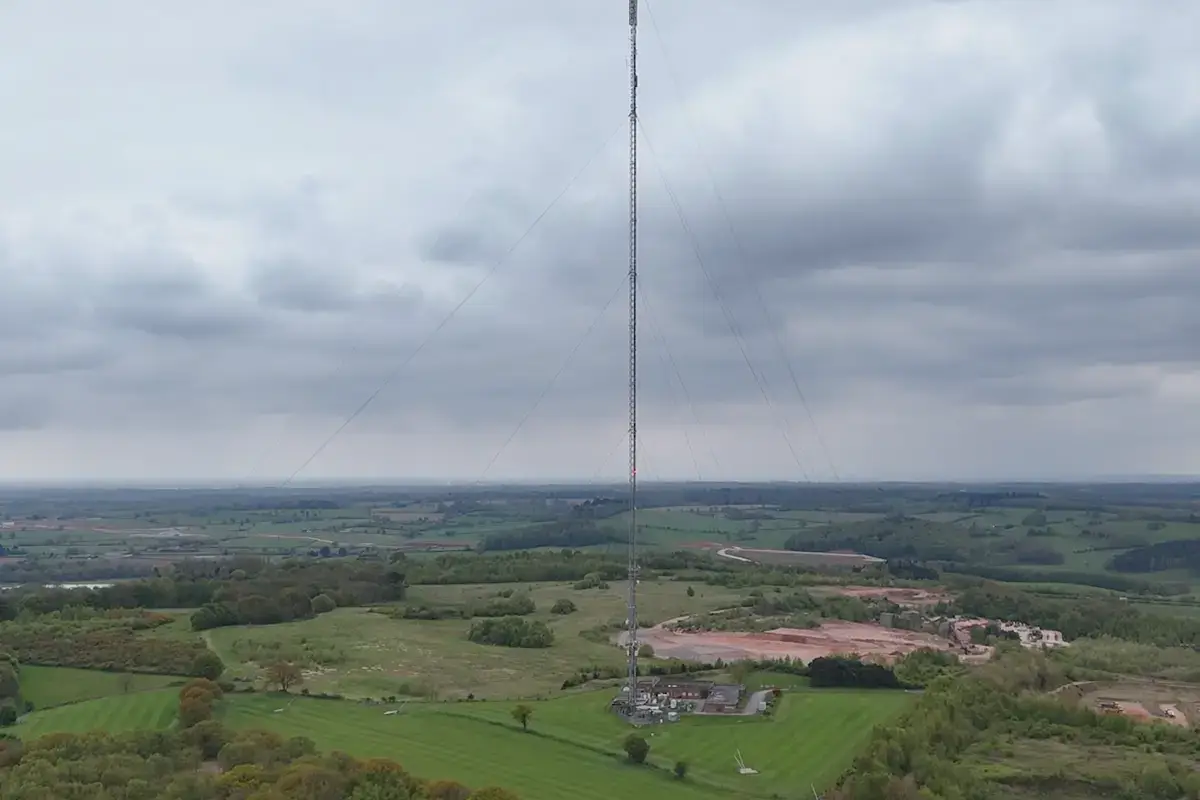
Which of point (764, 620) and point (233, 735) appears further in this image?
point (764, 620)

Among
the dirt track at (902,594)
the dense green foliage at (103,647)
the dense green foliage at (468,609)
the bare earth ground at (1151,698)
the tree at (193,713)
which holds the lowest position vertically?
the dirt track at (902,594)

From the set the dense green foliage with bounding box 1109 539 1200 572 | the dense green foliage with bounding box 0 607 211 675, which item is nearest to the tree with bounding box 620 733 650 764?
the dense green foliage with bounding box 0 607 211 675

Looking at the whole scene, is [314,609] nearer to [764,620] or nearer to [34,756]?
[764,620]

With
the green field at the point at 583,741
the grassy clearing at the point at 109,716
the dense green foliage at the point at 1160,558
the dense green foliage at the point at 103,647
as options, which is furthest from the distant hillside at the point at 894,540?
the grassy clearing at the point at 109,716

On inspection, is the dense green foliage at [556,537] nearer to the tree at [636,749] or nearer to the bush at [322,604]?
the bush at [322,604]

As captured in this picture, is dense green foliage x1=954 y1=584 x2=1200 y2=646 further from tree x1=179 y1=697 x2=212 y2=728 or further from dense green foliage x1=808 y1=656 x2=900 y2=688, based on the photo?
tree x1=179 y1=697 x2=212 y2=728

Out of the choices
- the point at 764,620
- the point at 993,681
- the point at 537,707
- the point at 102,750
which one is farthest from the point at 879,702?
the point at 102,750
